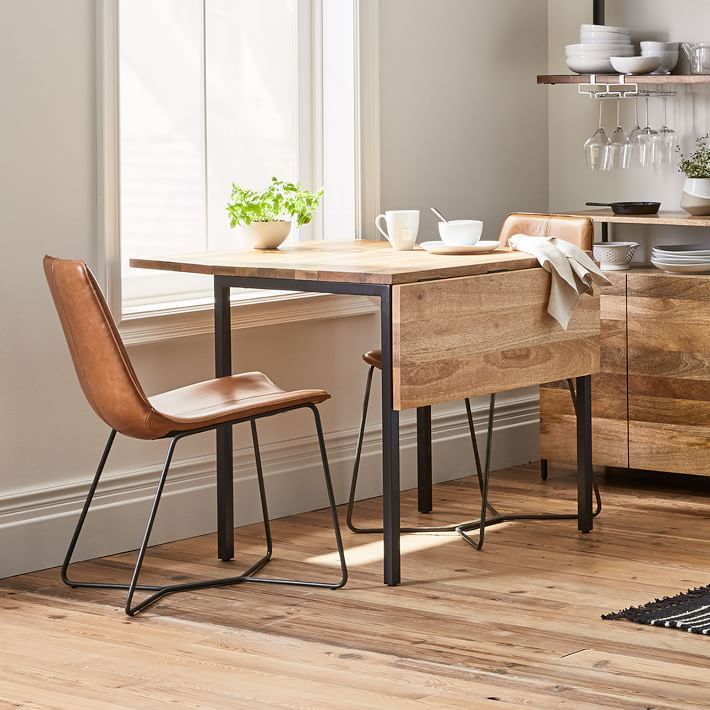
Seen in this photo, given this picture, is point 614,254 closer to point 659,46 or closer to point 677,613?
point 659,46

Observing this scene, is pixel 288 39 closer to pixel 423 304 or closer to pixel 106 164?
pixel 106 164

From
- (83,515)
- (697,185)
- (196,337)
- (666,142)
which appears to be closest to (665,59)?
(666,142)

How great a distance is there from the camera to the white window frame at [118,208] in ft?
11.8

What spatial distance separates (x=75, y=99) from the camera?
11.7ft

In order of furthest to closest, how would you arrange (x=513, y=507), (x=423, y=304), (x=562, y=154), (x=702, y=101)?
(x=562, y=154), (x=702, y=101), (x=513, y=507), (x=423, y=304)

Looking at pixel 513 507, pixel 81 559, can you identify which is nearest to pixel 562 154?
pixel 513 507

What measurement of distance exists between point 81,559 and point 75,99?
3.85ft

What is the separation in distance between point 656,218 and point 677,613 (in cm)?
173

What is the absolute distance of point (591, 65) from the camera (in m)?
4.67

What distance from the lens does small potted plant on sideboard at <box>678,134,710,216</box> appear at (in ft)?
14.8

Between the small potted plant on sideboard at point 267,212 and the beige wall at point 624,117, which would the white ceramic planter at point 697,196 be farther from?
the small potted plant on sideboard at point 267,212

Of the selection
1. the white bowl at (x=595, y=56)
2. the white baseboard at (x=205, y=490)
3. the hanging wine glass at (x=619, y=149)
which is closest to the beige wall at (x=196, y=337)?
the white baseboard at (x=205, y=490)

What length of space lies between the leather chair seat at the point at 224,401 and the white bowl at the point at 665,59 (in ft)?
6.13

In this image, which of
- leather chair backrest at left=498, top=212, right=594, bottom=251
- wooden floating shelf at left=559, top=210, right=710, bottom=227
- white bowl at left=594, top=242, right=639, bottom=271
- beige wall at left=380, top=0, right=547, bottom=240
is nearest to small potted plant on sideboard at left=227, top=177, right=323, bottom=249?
leather chair backrest at left=498, top=212, right=594, bottom=251
